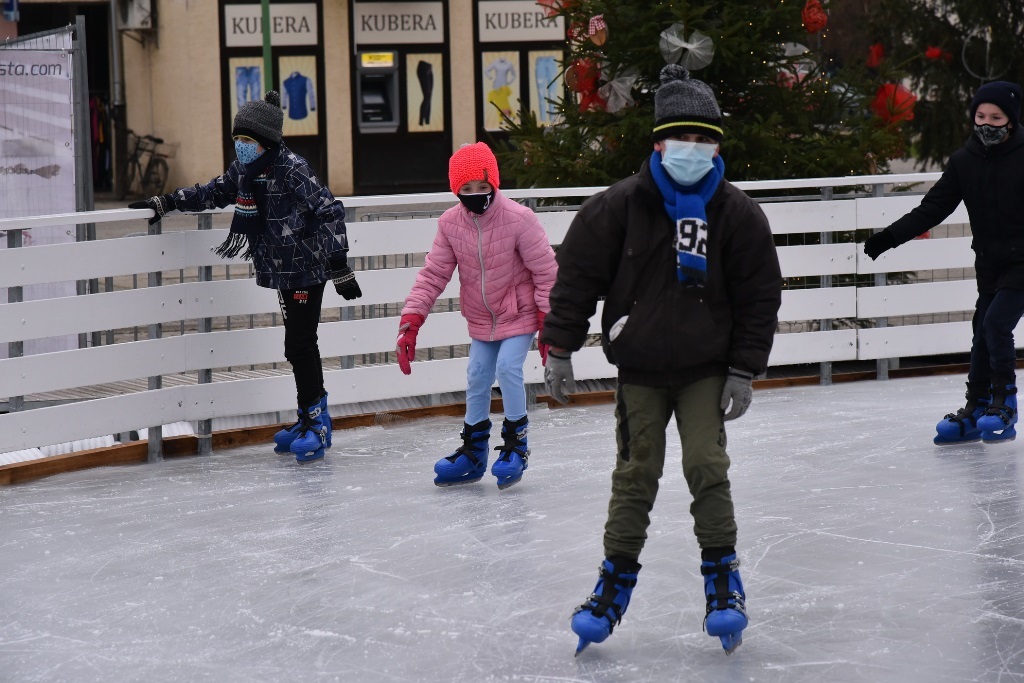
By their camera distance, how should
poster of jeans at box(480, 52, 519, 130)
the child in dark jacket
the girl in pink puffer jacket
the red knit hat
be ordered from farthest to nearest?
poster of jeans at box(480, 52, 519, 130) < the child in dark jacket < the girl in pink puffer jacket < the red knit hat

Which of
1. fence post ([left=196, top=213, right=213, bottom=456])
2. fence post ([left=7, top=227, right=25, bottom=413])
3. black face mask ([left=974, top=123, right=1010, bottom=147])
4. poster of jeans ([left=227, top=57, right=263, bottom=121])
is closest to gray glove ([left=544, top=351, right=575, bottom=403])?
black face mask ([left=974, top=123, right=1010, bottom=147])

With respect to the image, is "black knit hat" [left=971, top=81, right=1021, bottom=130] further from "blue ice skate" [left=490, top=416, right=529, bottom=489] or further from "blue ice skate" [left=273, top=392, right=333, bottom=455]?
"blue ice skate" [left=273, top=392, right=333, bottom=455]

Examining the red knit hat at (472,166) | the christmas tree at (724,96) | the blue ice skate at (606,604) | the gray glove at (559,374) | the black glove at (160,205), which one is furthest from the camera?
the christmas tree at (724,96)

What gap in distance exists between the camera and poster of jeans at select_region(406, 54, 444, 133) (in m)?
28.2

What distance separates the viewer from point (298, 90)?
27.7 metres

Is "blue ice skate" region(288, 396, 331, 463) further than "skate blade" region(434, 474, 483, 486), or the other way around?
"blue ice skate" region(288, 396, 331, 463)

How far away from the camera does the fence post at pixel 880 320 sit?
9312 millimetres

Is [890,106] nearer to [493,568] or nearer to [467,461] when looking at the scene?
[467,461]

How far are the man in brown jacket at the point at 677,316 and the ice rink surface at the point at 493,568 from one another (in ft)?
0.89

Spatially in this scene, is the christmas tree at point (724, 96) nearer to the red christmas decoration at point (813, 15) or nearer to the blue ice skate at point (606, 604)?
the red christmas decoration at point (813, 15)

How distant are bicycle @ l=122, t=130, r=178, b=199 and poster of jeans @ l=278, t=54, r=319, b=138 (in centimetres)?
221

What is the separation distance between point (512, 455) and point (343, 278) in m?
1.16

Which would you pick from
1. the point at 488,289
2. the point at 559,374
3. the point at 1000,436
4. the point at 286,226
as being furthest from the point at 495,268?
the point at 1000,436

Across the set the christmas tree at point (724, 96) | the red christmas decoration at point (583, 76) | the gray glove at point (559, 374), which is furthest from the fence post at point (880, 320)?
the gray glove at point (559, 374)
